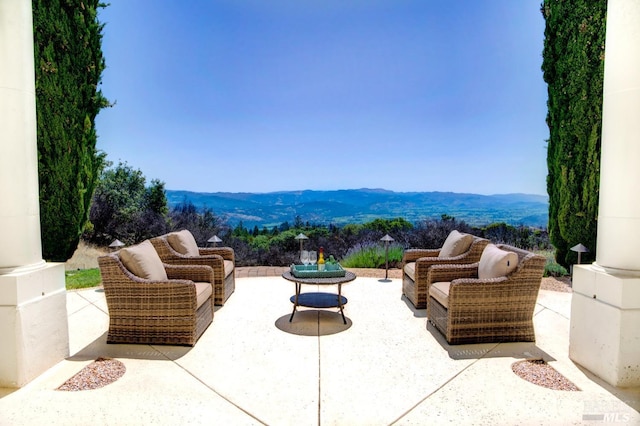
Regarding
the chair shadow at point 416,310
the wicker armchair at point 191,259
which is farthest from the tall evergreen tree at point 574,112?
the wicker armchair at point 191,259

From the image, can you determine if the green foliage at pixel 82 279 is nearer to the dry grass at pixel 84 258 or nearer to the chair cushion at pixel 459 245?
the dry grass at pixel 84 258

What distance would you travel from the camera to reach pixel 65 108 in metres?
7.34

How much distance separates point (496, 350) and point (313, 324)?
6.43ft

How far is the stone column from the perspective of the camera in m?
2.80

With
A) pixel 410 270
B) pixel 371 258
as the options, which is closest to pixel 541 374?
pixel 410 270

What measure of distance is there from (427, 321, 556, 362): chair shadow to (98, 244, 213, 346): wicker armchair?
8.39 feet

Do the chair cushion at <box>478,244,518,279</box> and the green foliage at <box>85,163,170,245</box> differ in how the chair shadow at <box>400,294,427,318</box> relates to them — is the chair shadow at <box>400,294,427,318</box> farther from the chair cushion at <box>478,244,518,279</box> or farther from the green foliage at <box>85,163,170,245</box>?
the green foliage at <box>85,163,170,245</box>

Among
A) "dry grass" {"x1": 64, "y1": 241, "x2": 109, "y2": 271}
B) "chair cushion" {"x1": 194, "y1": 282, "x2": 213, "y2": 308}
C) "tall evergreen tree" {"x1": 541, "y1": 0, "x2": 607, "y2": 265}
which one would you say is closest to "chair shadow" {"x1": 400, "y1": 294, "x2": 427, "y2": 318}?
"chair cushion" {"x1": 194, "y1": 282, "x2": 213, "y2": 308}

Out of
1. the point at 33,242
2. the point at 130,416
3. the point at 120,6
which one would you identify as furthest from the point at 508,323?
the point at 120,6

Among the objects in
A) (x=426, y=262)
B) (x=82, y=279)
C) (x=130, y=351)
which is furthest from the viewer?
(x=82, y=279)

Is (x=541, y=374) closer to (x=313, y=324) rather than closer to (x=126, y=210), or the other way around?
(x=313, y=324)

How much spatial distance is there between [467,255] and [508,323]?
1261 millimetres

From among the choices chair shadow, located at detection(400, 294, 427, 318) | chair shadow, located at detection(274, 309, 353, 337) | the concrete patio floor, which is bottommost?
chair shadow, located at detection(274, 309, 353, 337)

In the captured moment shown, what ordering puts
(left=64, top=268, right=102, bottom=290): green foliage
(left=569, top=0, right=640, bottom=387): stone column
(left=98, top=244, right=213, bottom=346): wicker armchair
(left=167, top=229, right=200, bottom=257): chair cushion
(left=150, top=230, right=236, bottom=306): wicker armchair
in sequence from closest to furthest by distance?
(left=569, top=0, right=640, bottom=387): stone column
(left=98, top=244, right=213, bottom=346): wicker armchair
(left=150, top=230, right=236, bottom=306): wicker armchair
(left=167, top=229, right=200, bottom=257): chair cushion
(left=64, top=268, right=102, bottom=290): green foliage
